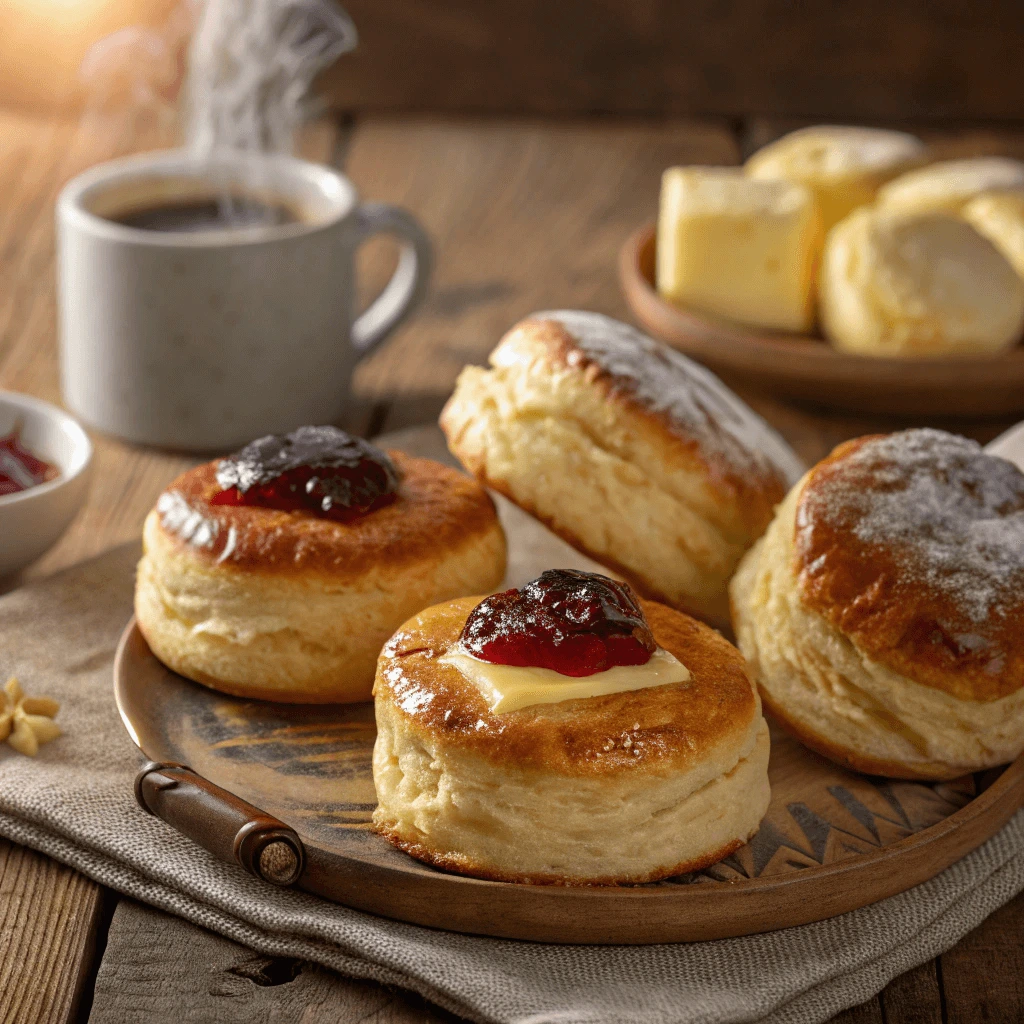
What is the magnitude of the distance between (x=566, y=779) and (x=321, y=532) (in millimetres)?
→ 612

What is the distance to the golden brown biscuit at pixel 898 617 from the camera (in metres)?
1.81

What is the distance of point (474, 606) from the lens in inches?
74.1

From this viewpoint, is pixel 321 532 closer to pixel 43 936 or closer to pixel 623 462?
pixel 623 462

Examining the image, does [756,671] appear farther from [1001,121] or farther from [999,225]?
[1001,121]

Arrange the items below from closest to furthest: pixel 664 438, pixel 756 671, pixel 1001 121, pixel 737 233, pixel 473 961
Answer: pixel 473 961
pixel 756 671
pixel 664 438
pixel 737 233
pixel 1001 121

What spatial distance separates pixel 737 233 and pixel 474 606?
154 centimetres

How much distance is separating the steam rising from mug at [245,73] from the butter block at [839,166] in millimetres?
1156

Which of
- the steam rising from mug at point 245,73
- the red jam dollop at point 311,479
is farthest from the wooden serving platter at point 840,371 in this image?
the red jam dollop at point 311,479

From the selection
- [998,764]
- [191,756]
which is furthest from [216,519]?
[998,764]

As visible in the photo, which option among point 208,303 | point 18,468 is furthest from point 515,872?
point 208,303

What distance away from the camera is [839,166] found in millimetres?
3467

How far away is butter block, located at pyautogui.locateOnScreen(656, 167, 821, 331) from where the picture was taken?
3086 mm

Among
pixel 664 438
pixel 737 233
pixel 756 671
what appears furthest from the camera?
pixel 737 233

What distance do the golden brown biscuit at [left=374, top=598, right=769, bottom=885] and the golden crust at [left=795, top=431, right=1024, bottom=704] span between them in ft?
0.74
